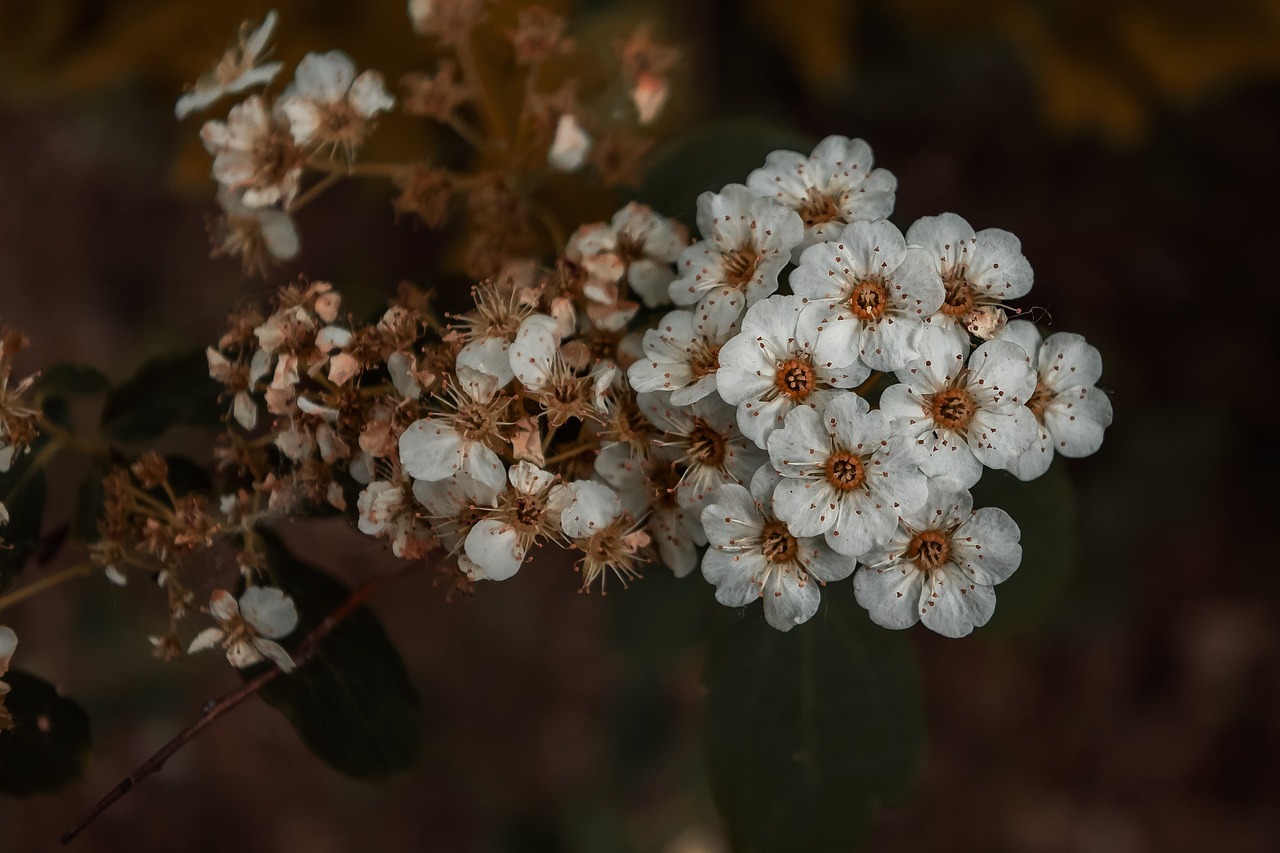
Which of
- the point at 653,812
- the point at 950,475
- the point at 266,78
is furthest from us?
the point at 653,812

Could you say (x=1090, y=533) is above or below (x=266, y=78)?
below

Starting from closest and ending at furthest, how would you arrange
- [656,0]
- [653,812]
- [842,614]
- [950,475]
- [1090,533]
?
[950,475]
[842,614]
[656,0]
[1090,533]
[653,812]

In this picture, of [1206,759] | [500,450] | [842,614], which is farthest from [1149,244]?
[500,450]

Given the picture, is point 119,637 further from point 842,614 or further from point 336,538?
point 842,614

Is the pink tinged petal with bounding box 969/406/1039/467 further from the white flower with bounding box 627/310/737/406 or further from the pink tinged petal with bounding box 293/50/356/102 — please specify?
the pink tinged petal with bounding box 293/50/356/102

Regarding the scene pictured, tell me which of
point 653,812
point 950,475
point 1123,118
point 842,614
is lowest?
point 653,812

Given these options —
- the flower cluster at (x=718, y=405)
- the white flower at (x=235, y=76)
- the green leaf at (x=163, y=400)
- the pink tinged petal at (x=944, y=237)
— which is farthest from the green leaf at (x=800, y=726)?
the white flower at (x=235, y=76)

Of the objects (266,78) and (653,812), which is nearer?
(266,78)

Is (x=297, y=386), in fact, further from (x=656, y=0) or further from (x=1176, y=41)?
(x=1176, y=41)
